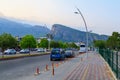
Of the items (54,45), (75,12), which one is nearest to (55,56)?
(75,12)

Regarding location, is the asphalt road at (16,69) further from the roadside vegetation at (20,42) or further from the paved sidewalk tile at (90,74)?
the roadside vegetation at (20,42)

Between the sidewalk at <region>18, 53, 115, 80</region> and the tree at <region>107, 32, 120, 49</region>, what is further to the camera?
the tree at <region>107, 32, 120, 49</region>

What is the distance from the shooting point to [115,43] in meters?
110

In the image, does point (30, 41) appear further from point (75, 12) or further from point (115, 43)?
point (115, 43)

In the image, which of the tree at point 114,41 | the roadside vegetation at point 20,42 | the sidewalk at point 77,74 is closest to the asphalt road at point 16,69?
the sidewalk at point 77,74

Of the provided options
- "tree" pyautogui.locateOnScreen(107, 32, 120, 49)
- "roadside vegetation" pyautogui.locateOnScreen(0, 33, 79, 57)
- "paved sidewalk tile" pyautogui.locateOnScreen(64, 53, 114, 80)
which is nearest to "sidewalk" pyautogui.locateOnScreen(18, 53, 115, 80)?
"paved sidewalk tile" pyautogui.locateOnScreen(64, 53, 114, 80)

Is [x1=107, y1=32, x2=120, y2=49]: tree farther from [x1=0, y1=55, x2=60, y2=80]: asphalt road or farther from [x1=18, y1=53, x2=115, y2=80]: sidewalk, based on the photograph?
[x1=18, y1=53, x2=115, y2=80]: sidewalk

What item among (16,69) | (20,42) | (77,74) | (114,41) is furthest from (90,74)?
(114,41)

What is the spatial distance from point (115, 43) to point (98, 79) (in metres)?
93.8

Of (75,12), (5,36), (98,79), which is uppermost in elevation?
(75,12)

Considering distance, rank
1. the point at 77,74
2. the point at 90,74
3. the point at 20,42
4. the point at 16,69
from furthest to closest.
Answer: the point at 20,42 < the point at 16,69 < the point at 90,74 < the point at 77,74

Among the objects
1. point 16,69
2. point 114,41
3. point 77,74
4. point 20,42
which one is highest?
point 114,41

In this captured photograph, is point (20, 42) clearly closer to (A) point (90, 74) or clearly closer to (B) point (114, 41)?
(B) point (114, 41)

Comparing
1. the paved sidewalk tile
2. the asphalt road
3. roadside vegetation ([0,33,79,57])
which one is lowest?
the asphalt road
